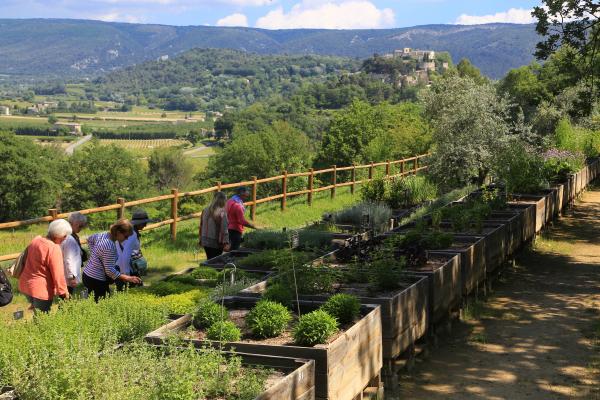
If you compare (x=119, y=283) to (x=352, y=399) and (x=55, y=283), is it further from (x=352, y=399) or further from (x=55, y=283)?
(x=352, y=399)

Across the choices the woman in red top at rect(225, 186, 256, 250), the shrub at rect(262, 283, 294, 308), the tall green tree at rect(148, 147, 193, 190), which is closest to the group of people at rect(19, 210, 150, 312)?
the shrub at rect(262, 283, 294, 308)

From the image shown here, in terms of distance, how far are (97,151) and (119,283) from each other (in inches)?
2735

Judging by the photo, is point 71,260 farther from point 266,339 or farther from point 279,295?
point 266,339

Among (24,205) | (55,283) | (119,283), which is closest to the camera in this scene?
(55,283)

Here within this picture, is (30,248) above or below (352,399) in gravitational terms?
above

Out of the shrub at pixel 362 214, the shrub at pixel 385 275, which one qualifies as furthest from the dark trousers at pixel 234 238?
the shrub at pixel 385 275

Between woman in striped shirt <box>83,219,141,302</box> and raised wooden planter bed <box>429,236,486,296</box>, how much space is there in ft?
12.6

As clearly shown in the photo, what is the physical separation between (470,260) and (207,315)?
14.0 ft

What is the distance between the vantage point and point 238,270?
896 cm

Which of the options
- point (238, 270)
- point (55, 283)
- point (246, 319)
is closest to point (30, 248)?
point (55, 283)

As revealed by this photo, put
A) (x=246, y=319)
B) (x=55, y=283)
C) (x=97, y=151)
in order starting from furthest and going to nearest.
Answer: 1. (x=97, y=151)
2. (x=55, y=283)
3. (x=246, y=319)

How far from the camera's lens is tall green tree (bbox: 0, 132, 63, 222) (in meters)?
62.0

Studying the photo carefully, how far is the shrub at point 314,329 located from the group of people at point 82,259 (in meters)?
1.88

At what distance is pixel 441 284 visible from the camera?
8.34 m
